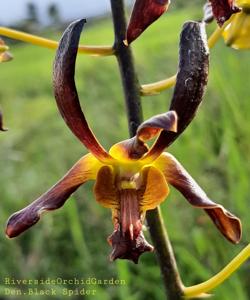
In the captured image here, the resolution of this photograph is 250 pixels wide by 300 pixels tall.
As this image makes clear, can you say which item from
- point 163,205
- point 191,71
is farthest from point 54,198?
point 163,205

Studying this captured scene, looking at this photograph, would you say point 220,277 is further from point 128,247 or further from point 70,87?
point 70,87

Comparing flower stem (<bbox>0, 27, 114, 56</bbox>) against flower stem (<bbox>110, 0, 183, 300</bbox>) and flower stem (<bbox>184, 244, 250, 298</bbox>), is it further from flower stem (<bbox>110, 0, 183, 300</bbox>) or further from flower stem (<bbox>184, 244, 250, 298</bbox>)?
flower stem (<bbox>184, 244, 250, 298</bbox>)

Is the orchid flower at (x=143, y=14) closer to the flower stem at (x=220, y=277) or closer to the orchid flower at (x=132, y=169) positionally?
the orchid flower at (x=132, y=169)

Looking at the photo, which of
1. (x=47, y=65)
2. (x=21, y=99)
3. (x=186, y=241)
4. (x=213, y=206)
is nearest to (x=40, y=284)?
(x=186, y=241)

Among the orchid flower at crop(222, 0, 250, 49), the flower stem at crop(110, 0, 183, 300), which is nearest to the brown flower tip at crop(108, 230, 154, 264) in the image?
the flower stem at crop(110, 0, 183, 300)

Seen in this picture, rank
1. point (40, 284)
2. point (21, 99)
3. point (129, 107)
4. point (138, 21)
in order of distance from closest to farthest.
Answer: point (138, 21) < point (129, 107) < point (40, 284) < point (21, 99)

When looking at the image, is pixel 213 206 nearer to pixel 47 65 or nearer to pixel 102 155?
pixel 102 155
